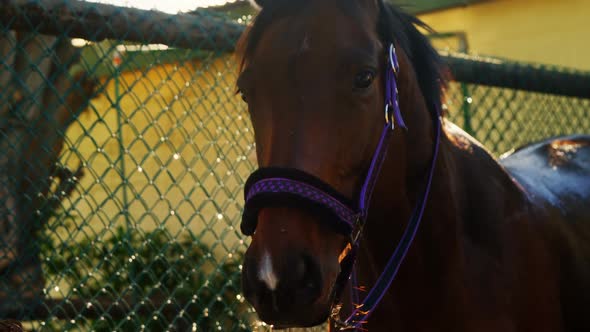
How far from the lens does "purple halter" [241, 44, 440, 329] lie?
5.89 feet

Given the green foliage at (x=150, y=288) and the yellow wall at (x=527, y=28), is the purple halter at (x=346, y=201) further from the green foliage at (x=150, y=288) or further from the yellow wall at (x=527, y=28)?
the yellow wall at (x=527, y=28)

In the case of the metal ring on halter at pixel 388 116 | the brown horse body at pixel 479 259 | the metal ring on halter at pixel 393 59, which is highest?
the metal ring on halter at pixel 393 59

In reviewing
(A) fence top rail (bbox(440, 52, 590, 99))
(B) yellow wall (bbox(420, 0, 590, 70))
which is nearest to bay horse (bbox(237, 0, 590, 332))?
(A) fence top rail (bbox(440, 52, 590, 99))

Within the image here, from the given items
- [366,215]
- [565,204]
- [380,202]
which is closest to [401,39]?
[380,202]

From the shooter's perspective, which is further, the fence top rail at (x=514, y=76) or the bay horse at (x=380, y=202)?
the fence top rail at (x=514, y=76)

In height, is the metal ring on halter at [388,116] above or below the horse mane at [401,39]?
below

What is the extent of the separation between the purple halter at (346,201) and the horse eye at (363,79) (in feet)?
0.40

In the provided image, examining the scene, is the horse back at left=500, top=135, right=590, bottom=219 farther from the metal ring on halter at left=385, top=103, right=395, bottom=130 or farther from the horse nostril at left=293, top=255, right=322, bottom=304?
the horse nostril at left=293, top=255, right=322, bottom=304

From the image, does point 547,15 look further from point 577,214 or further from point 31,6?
point 31,6

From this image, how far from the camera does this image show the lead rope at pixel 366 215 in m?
2.05

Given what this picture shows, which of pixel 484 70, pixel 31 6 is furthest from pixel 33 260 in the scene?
pixel 484 70

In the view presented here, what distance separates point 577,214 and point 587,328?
47 cm

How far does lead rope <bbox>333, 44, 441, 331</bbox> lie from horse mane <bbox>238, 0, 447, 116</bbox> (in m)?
0.07

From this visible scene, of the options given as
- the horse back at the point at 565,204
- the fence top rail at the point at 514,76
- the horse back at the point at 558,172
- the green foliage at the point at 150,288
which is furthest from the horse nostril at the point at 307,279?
the fence top rail at the point at 514,76
